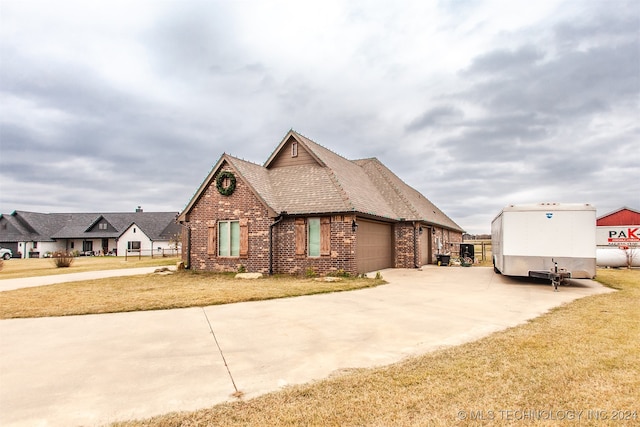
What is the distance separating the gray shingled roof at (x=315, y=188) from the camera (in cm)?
1880

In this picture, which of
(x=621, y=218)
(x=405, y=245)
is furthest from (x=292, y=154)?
(x=621, y=218)

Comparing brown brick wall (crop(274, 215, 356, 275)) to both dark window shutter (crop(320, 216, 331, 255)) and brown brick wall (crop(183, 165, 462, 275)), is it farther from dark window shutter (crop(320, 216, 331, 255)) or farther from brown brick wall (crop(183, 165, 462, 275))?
dark window shutter (crop(320, 216, 331, 255))

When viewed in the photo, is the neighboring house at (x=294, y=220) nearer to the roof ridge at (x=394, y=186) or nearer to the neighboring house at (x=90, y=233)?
the roof ridge at (x=394, y=186)

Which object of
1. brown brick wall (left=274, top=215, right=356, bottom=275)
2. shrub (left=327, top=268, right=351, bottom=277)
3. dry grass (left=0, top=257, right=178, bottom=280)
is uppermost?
brown brick wall (left=274, top=215, right=356, bottom=275)

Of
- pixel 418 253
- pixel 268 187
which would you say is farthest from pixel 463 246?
pixel 268 187

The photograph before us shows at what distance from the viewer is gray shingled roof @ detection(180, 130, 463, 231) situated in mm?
18797

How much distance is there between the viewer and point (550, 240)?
14977 mm

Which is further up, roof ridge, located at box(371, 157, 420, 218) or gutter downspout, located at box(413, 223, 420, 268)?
roof ridge, located at box(371, 157, 420, 218)

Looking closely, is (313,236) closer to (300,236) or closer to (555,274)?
(300,236)

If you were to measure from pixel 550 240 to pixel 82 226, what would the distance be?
215ft

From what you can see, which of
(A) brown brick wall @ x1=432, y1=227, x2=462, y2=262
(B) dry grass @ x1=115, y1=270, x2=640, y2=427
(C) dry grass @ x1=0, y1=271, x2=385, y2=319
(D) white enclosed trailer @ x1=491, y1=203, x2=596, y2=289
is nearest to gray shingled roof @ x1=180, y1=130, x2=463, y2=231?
(C) dry grass @ x1=0, y1=271, x2=385, y2=319

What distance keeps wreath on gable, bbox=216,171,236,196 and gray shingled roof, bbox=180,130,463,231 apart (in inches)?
18.2

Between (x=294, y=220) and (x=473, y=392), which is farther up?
(x=294, y=220)

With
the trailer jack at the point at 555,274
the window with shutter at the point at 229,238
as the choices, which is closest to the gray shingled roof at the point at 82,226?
the window with shutter at the point at 229,238
